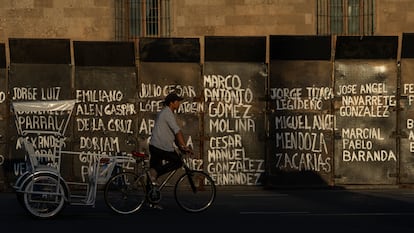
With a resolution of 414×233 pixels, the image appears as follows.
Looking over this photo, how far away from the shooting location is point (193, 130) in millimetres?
15672

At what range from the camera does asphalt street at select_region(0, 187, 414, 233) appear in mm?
10383

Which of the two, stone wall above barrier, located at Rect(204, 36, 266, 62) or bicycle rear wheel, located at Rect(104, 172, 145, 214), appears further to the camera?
stone wall above barrier, located at Rect(204, 36, 266, 62)

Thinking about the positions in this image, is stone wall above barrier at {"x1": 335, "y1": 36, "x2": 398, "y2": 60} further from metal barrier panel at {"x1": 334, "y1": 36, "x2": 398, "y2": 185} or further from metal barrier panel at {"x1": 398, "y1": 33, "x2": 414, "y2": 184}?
metal barrier panel at {"x1": 398, "y1": 33, "x2": 414, "y2": 184}

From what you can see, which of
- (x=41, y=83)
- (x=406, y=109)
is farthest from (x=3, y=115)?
(x=406, y=109)

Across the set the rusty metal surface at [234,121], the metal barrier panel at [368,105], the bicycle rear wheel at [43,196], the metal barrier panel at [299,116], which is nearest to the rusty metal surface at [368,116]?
the metal barrier panel at [368,105]

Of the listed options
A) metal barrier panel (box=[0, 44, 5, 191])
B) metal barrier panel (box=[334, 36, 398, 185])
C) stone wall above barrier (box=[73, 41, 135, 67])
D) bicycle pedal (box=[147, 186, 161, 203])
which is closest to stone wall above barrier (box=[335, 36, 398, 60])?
metal barrier panel (box=[334, 36, 398, 185])

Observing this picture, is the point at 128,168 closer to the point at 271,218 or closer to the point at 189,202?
the point at 189,202

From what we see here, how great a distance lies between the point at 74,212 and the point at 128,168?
3501 mm

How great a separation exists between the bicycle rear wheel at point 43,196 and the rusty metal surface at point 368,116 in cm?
629

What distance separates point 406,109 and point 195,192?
5.49 metres

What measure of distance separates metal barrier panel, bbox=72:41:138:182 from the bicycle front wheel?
3.76m

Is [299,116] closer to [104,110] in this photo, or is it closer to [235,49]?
[235,49]

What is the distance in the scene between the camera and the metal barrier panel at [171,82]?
51.0ft

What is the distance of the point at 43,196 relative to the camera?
11.2 metres
